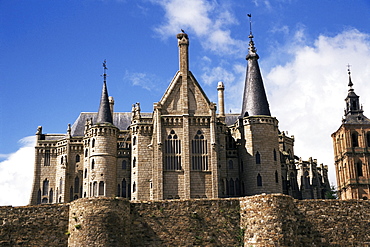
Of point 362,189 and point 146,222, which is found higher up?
point 362,189

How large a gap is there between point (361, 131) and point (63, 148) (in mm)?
49722

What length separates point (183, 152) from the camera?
76688 millimetres

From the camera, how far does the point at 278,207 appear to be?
37.8 meters

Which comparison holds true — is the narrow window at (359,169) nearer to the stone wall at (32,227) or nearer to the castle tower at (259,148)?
the castle tower at (259,148)

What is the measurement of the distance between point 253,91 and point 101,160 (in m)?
23.6

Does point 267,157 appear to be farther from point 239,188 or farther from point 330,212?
point 330,212

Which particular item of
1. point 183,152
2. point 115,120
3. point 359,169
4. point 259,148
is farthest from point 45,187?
point 359,169

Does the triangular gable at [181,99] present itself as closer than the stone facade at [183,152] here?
No

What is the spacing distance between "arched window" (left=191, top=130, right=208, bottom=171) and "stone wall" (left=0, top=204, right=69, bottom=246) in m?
39.0

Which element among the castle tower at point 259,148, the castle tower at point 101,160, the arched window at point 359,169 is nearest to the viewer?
the castle tower at point 259,148

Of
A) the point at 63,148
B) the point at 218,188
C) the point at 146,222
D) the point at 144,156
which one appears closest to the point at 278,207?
the point at 146,222

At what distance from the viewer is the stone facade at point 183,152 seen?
76.1 m

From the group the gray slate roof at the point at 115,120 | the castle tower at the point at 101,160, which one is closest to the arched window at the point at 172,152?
the castle tower at the point at 101,160

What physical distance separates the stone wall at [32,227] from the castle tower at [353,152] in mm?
67426
